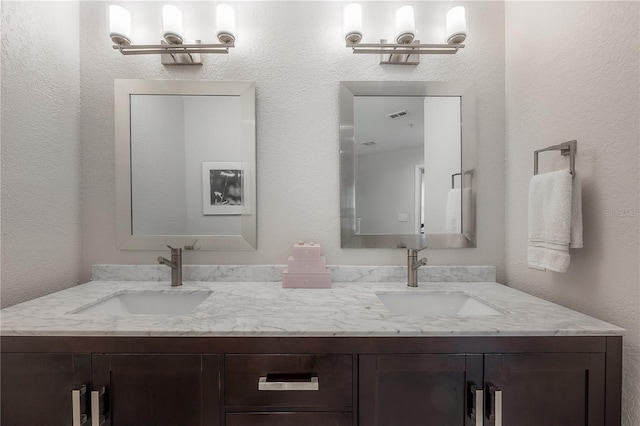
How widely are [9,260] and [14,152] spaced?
409mm

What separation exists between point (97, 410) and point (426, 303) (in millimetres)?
1174

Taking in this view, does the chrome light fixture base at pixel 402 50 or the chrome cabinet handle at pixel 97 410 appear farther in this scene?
the chrome light fixture base at pixel 402 50

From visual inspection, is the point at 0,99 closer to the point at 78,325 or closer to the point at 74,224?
the point at 74,224

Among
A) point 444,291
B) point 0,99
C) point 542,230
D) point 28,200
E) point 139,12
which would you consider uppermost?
point 139,12

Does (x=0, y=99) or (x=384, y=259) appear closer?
(x=0, y=99)

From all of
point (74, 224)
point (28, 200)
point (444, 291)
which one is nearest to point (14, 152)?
point (28, 200)

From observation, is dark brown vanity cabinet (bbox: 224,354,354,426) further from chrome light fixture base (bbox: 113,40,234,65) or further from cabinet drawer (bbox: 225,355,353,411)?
chrome light fixture base (bbox: 113,40,234,65)

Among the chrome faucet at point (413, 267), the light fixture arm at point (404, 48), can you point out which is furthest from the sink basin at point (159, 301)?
the light fixture arm at point (404, 48)

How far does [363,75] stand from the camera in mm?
1342

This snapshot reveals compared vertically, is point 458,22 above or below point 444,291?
above

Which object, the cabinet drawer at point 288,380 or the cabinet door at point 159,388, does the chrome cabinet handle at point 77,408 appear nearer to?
the cabinet door at point 159,388

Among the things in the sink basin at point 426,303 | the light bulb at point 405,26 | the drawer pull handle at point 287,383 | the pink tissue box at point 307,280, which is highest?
the light bulb at point 405,26

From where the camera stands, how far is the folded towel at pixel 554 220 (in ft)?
2.99

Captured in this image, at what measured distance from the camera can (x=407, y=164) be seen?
1319 millimetres
